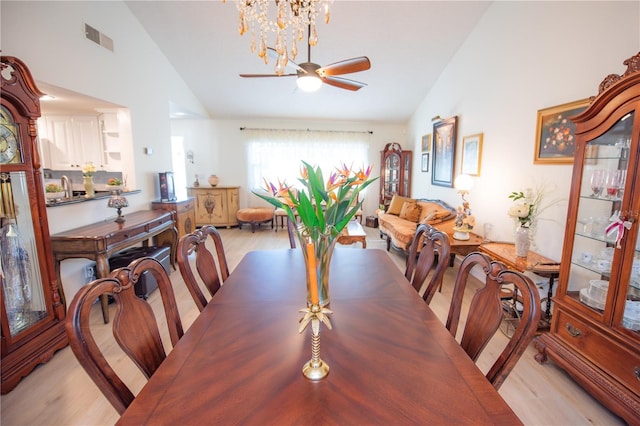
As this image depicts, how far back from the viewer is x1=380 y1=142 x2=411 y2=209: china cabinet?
6.09 metres

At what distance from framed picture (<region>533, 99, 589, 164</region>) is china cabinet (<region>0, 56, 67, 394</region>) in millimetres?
3875

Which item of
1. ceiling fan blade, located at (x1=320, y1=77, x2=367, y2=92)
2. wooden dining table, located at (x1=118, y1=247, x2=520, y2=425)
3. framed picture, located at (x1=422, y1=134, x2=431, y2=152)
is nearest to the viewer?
wooden dining table, located at (x1=118, y1=247, x2=520, y2=425)

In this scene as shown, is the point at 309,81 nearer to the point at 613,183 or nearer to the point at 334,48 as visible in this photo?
the point at 334,48

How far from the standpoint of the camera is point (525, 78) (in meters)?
2.76

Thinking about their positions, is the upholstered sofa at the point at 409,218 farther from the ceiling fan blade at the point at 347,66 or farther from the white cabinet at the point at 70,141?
the white cabinet at the point at 70,141

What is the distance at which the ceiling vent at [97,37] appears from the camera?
2809 millimetres

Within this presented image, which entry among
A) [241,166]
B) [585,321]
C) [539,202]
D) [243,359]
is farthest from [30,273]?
[241,166]

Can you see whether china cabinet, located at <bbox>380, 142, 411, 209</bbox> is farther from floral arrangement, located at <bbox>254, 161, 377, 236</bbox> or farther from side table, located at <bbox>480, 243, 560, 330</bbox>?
floral arrangement, located at <bbox>254, 161, 377, 236</bbox>

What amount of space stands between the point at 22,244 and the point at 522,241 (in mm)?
3755

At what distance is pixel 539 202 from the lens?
2615 mm

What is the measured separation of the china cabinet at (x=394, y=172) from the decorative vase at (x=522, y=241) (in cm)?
380

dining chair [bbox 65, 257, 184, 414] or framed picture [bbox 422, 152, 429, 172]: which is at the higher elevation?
framed picture [bbox 422, 152, 429, 172]

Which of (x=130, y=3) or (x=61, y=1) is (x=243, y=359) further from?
(x=130, y=3)

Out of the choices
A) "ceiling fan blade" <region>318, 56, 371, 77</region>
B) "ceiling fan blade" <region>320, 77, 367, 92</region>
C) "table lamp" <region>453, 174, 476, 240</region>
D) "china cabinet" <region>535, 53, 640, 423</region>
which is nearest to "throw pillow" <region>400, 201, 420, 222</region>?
"table lamp" <region>453, 174, 476, 240</region>
